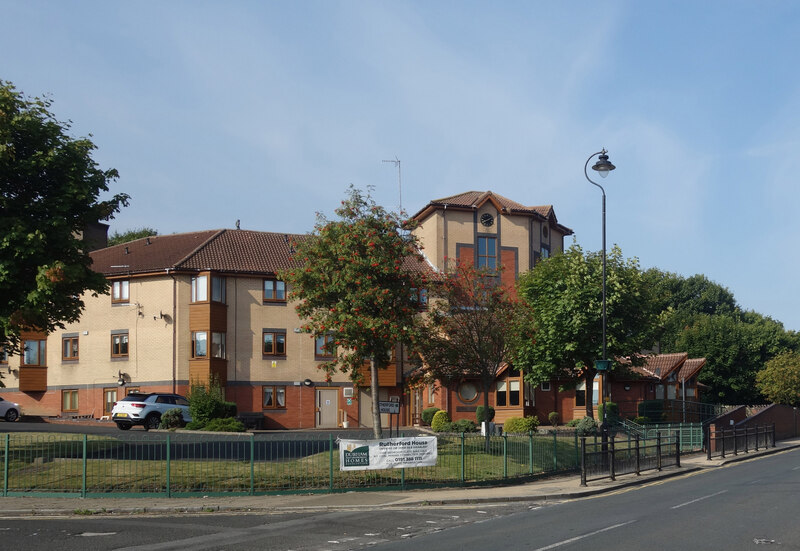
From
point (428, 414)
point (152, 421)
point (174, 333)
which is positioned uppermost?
point (174, 333)

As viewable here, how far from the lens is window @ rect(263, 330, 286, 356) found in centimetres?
4844

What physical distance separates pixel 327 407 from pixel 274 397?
128 inches

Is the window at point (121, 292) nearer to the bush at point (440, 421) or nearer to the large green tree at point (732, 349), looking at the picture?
the bush at point (440, 421)

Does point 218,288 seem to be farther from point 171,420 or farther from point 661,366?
point 661,366

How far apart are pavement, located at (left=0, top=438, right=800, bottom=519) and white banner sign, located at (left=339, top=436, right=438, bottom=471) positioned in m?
0.69

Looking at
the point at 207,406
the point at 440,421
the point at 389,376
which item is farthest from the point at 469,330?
the point at 389,376

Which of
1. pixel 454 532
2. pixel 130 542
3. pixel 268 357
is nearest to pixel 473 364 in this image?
pixel 454 532

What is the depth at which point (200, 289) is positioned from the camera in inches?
1861

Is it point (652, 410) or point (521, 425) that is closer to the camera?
point (521, 425)

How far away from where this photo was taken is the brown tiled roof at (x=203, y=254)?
1891 inches

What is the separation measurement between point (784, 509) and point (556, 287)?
2759cm

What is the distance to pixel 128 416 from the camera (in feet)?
125

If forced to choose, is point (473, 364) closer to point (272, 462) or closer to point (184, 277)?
point (272, 462)

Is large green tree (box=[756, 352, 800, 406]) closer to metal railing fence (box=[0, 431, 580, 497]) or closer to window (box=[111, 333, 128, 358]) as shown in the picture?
metal railing fence (box=[0, 431, 580, 497])
